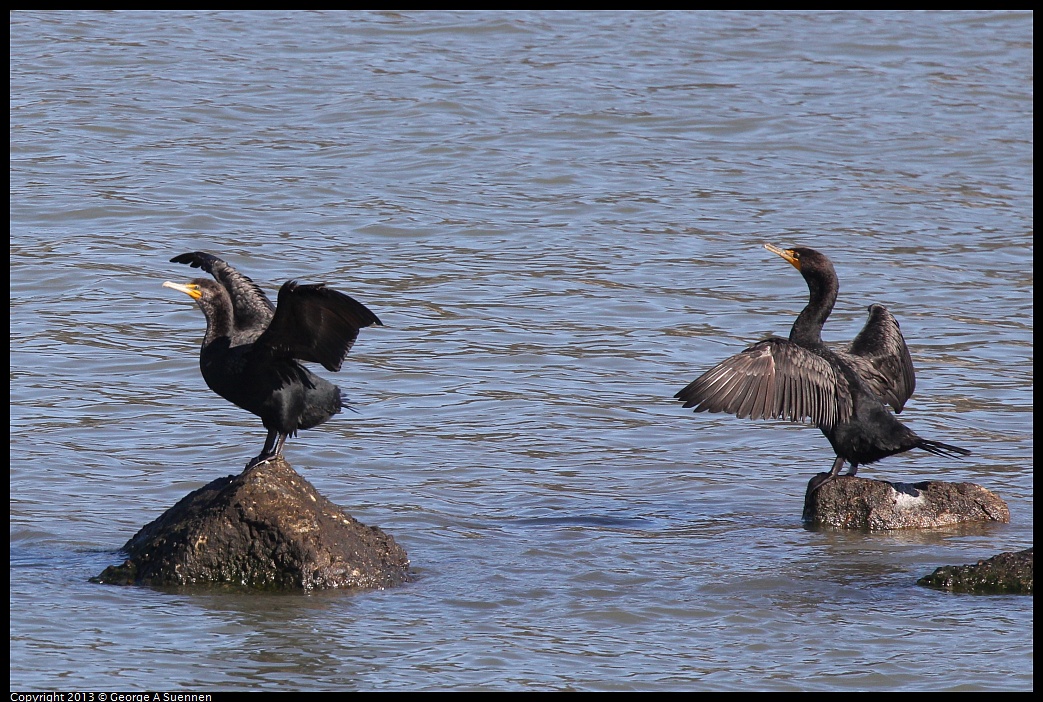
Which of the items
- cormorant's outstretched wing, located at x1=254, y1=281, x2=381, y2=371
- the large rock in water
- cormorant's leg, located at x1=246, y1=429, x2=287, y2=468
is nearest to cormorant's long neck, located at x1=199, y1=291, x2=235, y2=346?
cormorant's outstretched wing, located at x1=254, y1=281, x2=381, y2=371

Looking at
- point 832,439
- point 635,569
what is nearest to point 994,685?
point 635,569

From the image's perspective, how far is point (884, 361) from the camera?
806 cm

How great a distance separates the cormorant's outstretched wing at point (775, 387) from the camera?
7.15 metres

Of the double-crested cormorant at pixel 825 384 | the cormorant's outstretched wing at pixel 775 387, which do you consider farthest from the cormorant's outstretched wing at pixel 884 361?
the cormorant's outstretched wing at pixel 775 387

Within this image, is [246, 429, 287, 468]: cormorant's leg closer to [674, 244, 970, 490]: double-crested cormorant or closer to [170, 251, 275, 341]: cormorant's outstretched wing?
[170, 251, 275, 341]: cormorant's outstretched wing

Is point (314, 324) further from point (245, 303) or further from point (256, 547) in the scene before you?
point (256, 547)

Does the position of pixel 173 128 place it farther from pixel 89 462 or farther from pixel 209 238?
pixel 89 462

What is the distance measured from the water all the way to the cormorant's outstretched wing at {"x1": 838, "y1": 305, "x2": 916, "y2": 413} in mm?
691

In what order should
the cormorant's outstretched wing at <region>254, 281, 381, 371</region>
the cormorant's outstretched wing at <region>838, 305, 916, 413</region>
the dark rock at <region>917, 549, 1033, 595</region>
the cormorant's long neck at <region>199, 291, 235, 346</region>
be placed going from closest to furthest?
the cormorant's outstretched wing at <region>254, 281, 381, 371</region> < the dark rock at <region>917, 549, 1033, 595</region> < the cormorant's long neck at <region>199, 291, 235, 346</region> < the cormorant's outstretched wing at <region>838, 305, 916, 413</region>

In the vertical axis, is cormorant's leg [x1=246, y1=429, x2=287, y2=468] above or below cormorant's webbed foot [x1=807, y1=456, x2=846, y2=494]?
above

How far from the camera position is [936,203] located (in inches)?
551

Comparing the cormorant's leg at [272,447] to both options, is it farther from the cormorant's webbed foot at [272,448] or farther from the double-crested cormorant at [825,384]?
the double-crested cormorant at [825,384]

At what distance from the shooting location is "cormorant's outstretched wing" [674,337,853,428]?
715cm

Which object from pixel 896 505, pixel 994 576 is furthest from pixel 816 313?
pixel 994 576
